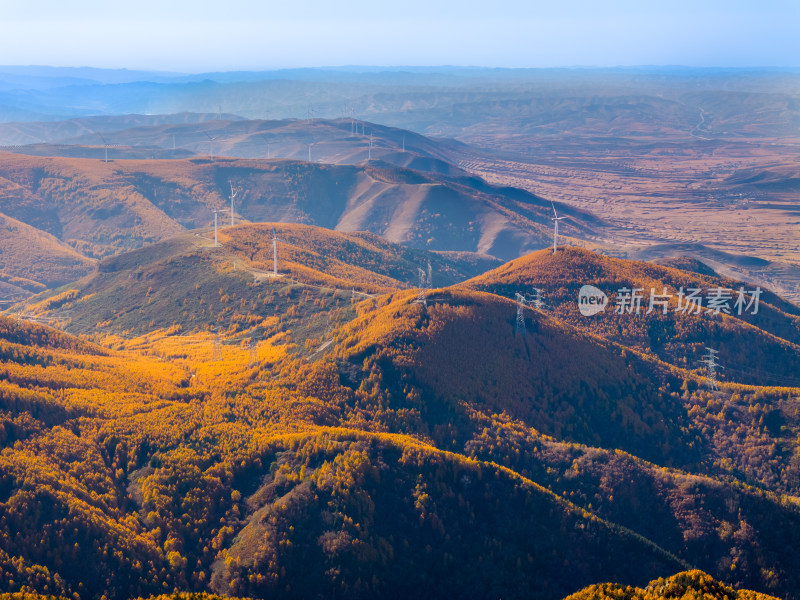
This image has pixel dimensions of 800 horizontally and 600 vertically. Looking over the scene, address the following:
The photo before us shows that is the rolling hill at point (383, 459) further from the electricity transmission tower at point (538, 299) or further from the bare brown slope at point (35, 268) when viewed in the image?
the bare brown slope at point (35, 268)

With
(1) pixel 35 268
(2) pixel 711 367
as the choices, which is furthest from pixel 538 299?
Result: (1) pixel 35 268

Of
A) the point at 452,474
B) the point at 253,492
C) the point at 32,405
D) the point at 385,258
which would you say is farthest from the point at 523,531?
the point at 385,258

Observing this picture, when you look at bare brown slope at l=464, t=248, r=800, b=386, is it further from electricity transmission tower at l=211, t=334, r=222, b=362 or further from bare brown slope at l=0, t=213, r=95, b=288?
bare brown slope at l=0, t=213, r=95, b=288

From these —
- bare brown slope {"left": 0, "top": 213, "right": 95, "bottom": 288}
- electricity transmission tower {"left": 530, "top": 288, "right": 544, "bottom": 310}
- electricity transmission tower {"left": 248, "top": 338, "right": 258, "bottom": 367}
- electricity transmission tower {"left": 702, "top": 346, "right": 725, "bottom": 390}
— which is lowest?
bare brown slope {"left": 0, "top": 213, "right": 95, "bottom": 288}

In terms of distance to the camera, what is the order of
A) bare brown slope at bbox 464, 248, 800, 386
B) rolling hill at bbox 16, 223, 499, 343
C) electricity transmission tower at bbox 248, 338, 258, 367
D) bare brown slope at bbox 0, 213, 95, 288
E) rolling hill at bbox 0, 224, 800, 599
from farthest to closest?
bare brown slope at bbox 0, 213, 95, 288
rolling hill at bbox 16, 223, 499, 343
bare brown slope at bbox 464, 248, 800, 386
electricity transmission tower at bbox 248, 338, 258, 367
rolling hill at bbox 0, 224, 800, 599

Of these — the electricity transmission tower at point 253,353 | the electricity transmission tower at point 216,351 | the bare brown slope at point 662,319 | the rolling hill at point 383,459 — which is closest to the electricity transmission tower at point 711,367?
the bare brown slope at point 662,319

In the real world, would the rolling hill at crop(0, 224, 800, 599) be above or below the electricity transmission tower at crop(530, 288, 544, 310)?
below

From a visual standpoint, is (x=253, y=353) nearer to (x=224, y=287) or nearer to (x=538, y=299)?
(x=224, y=287)

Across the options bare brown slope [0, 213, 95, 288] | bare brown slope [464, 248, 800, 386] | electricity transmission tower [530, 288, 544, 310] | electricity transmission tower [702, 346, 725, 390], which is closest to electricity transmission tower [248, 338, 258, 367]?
bare brown slope [464, 248, 800, 386]

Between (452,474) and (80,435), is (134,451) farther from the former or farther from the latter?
(452,474)
